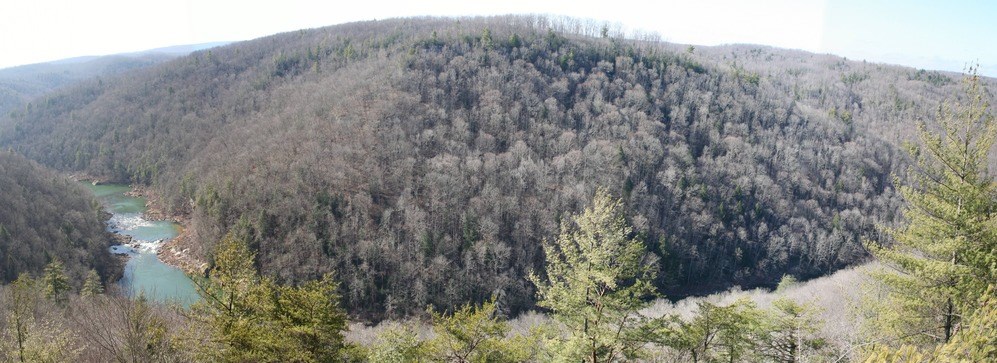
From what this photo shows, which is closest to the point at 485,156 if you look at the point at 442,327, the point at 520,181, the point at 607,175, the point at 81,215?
the point at 520,181

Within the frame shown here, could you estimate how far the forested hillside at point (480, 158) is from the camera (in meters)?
58.3

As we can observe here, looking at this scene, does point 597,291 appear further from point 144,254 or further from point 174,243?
point 174,243

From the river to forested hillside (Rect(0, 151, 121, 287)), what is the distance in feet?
7.95

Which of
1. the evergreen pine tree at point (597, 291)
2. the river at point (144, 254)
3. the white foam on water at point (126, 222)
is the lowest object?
the river at point (144, 254)

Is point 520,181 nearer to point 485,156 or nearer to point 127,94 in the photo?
point 485,156

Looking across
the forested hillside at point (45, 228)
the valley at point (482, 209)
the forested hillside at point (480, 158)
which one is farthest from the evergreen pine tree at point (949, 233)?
the forested hillside at point (45, 228)

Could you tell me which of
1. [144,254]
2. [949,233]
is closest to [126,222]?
[144,254]

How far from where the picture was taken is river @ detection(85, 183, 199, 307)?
49188mm

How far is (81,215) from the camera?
56688 mm

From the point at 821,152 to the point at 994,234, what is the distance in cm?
9058

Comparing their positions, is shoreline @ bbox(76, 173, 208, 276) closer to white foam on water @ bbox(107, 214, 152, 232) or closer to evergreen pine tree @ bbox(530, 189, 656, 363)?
white foam on water @ bbox(107, 214, 152, 232)

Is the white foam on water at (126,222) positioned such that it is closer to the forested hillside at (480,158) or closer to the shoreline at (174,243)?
the shoreline at (174,243)

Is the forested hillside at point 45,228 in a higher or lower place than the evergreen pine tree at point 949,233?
lower

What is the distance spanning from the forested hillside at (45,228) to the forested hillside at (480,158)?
10522mm
